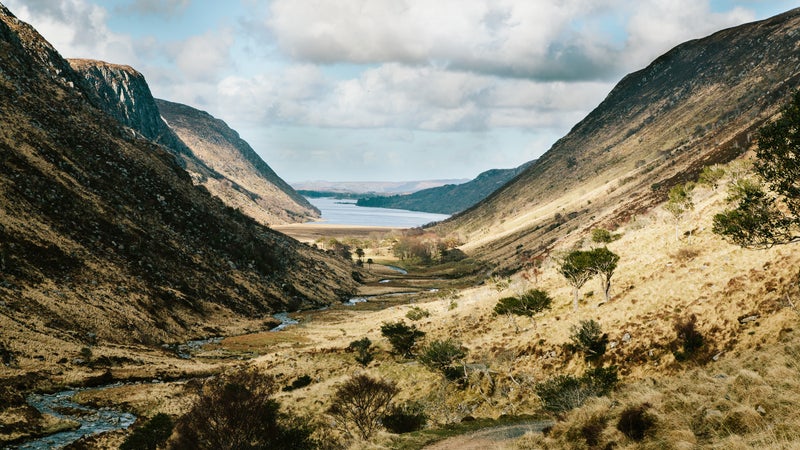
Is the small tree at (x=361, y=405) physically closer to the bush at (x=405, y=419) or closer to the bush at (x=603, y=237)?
the bush at (x=405, y=419)

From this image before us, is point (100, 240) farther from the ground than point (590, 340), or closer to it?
farther from the ground

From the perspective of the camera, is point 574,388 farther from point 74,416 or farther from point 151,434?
point 74,416

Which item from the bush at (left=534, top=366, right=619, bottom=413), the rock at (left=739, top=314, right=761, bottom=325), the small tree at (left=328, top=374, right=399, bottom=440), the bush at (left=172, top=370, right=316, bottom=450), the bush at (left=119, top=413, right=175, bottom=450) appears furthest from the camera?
the bush at (left=119, top=413, right=175, bottom=450)

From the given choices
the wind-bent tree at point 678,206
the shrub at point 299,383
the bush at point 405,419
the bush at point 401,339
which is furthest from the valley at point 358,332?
the wind-bent tree at point 678,206

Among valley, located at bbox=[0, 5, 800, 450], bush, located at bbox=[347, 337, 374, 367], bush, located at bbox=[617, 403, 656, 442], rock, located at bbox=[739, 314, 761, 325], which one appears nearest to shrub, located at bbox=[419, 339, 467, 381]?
valley, located at bbox=[0, 5, 800, 450]

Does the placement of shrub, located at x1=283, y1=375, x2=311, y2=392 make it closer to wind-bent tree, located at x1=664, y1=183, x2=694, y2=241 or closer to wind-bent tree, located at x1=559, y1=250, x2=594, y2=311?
wind-bent tree, located at x1=559, y1=250, x2=594, y2=311

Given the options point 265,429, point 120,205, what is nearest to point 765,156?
point 265,429

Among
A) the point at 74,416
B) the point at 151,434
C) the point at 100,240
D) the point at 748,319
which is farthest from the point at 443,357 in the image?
the point at 100,240
